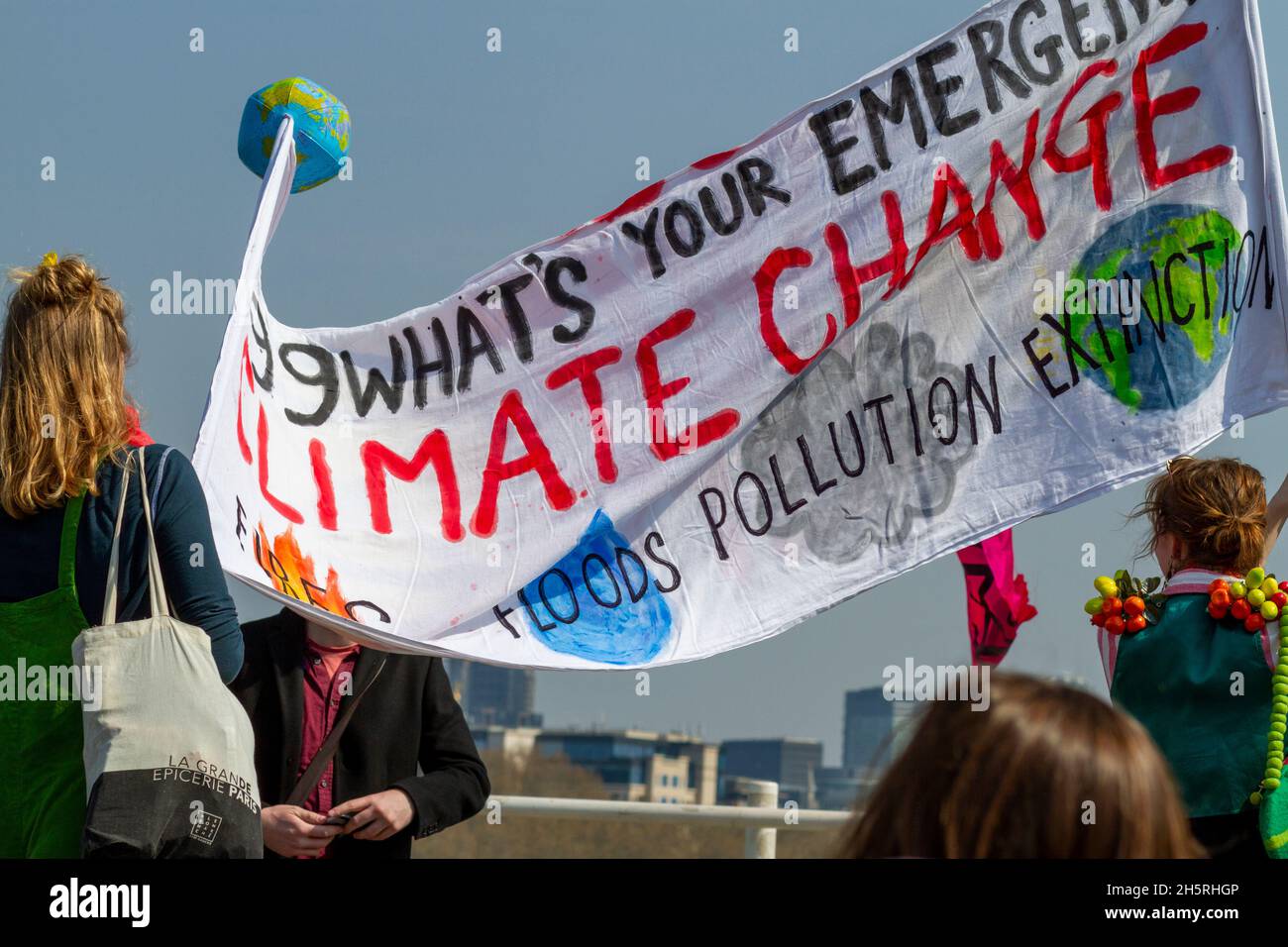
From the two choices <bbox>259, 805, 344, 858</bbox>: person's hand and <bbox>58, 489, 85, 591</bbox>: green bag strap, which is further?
<bbox>259, 805, 344, 858</bbox>: person's hand

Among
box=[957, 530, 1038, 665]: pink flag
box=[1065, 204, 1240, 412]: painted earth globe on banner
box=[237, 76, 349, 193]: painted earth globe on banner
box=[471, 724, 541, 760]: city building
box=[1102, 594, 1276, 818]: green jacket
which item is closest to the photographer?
box=[1102, 594, 1276, 818]: green jacket

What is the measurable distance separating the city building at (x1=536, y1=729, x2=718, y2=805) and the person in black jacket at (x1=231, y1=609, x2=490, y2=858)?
12517cm

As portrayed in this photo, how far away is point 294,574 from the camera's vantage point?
167 inches

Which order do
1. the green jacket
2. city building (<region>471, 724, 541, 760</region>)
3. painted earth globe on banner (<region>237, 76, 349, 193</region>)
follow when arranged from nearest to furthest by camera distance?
the green jacket → painted earth globe on banner (<region>237, 76, 349, 193</region>) → city building (<region>471, 724, 541, 760</region>)

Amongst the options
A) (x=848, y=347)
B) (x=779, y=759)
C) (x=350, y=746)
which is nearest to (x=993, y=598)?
(x=848, y=347)

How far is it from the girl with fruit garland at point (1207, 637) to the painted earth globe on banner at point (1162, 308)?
2.85 ft

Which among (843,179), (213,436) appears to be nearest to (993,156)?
(843,179)

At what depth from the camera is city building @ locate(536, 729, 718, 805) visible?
13150 cm

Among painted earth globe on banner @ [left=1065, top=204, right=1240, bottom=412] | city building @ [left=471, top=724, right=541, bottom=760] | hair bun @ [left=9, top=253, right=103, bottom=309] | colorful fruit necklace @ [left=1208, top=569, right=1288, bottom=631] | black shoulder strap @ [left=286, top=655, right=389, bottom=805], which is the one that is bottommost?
city building @ [left=471, top=724, right=541, bottom=760]

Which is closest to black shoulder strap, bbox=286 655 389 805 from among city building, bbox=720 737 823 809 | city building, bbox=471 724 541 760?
city building, bbox=471 724 541 760

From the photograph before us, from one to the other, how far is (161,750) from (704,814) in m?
2.92

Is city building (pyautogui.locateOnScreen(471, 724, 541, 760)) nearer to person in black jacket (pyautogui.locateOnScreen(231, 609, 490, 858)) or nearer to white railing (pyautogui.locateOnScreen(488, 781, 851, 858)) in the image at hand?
white railing (pyautogui.locateOnScreen(488, 781, 851, 858))

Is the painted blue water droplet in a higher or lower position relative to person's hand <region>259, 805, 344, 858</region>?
higher

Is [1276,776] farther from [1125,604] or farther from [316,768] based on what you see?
[316,768]
